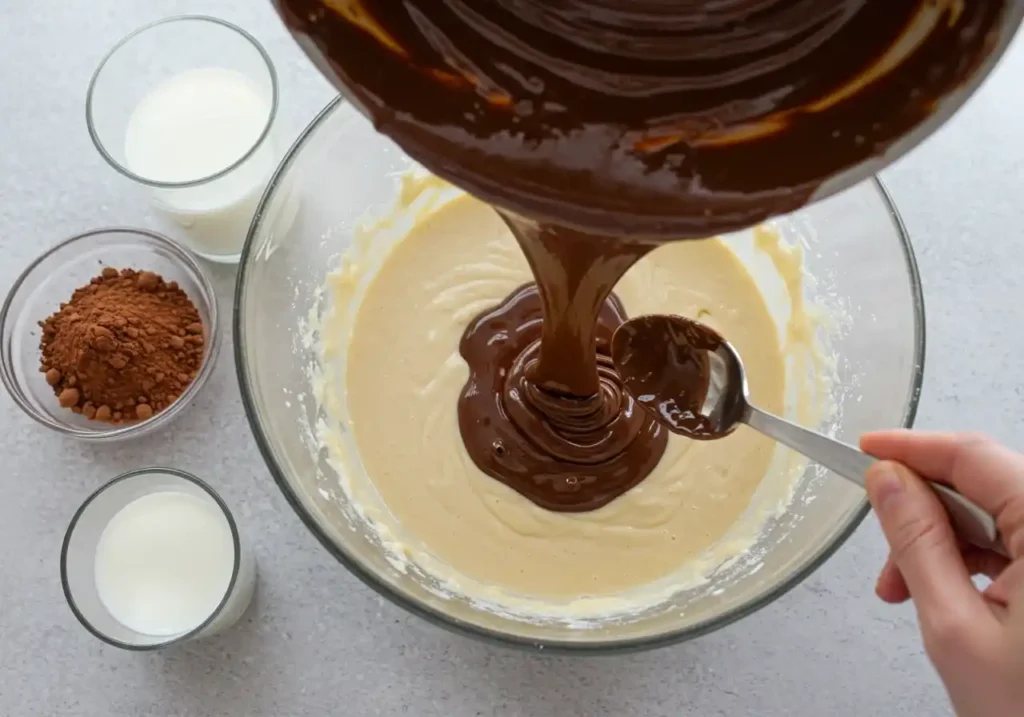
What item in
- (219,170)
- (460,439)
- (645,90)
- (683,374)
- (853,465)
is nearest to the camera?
(645,90)

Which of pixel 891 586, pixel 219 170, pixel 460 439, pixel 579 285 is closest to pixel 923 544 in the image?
pixel 891 586

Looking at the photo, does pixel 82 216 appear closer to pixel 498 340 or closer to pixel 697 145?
pixel 498 340

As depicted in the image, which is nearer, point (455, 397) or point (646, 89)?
point (646, 89)

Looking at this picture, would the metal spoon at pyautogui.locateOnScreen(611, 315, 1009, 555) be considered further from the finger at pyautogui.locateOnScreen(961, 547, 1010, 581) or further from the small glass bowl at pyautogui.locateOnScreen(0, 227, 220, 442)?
the small glass bowl at pyautogui.locateOnScreen(0, 227, 220, 442)

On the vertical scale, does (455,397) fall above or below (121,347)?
above

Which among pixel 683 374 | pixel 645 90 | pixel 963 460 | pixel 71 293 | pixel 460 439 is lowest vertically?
pixel 71 293

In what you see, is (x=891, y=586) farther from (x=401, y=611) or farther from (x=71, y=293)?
(x=71, y=293)

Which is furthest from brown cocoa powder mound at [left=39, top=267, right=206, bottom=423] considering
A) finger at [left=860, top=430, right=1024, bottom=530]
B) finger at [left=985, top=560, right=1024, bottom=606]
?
finger at [left=985, top=560, right=1024, bottom=606]
